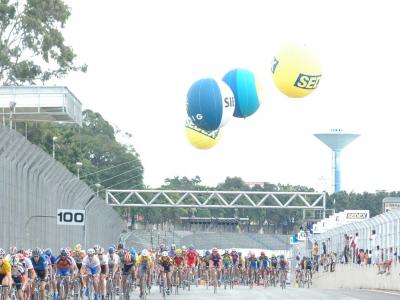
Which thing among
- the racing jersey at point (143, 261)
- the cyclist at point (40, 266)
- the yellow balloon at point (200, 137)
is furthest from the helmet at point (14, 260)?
the yellow balloon at point (200, 137)

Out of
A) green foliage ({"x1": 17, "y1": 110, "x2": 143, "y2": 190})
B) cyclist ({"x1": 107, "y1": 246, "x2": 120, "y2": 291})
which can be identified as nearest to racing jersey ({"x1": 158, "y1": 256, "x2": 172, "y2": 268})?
cyclist ({"x1": 107, "y1": 246, "x2": 120, "y2": 291})

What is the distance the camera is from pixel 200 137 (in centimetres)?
3222

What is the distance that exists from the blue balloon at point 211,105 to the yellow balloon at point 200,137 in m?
3.37

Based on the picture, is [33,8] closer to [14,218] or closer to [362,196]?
[14,218]

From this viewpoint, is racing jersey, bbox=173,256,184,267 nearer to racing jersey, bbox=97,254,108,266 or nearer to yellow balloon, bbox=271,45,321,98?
racing jersey, bbox=97,254,108,266

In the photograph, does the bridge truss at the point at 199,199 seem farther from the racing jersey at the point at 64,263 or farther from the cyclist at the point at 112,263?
the racing jersey at the point at 64,263

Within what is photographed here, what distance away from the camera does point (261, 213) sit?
140375 mm

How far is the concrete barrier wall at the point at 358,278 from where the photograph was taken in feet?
125

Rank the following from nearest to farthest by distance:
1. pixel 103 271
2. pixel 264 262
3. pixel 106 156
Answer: pixel 103 271
pixel 264 262
pixel 106 156

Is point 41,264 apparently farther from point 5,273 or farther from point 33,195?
point 33,195

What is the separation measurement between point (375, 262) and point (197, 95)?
14.5 meters

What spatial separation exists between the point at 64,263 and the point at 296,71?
6.97 meters

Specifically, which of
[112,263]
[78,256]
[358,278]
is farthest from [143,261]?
[358,278]

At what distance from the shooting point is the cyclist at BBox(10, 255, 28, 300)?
24.6 metres
